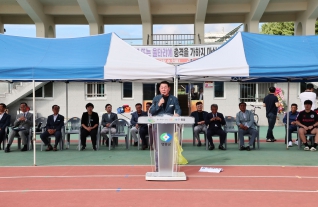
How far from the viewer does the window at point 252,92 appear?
19.9 meters

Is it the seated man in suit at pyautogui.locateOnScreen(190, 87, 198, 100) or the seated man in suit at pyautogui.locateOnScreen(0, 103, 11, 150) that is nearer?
the seated man in suit at pyautogui.locateOnScreen(0, 103, 11, 150)

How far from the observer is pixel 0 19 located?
70.9 ft

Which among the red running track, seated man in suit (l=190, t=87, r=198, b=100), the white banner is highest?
the white banner

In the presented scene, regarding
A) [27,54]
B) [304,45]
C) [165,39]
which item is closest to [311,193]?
[304,45]

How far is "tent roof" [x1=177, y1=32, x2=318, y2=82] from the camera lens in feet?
28.5

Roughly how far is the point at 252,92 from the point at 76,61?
1311 cm

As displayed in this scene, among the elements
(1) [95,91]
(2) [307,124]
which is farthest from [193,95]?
(2) [307,124]

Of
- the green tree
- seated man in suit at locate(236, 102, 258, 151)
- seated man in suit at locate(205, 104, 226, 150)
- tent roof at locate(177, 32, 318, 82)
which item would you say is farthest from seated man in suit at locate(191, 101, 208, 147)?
the green tree

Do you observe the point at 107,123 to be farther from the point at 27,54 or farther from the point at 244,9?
the point at 244,9

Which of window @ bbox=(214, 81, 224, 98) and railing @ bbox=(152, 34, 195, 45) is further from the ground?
railing @ bbox=(152, 34, 195, 45)

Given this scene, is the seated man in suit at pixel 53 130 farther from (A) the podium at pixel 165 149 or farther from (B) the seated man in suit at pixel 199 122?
(A) the podium at pixel 165 149

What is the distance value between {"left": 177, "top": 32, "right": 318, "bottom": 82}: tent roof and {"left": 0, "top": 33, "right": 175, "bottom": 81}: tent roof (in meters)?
0.85

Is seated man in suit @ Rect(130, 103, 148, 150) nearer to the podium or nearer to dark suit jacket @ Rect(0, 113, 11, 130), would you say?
dark suit jacket @ Rect(0, 113, 11, 130)

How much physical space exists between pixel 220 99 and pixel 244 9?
512 cm
